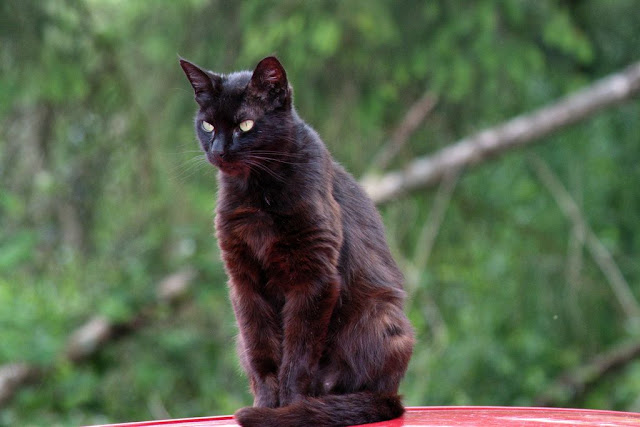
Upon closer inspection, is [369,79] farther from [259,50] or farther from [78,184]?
[78,184]

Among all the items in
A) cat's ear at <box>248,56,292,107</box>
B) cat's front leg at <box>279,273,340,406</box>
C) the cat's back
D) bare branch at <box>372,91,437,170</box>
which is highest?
cat's ear at <box>248,56,292,107</box>

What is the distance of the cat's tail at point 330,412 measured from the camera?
8.56ft

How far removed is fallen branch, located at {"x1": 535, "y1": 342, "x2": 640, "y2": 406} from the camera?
7.51 meters

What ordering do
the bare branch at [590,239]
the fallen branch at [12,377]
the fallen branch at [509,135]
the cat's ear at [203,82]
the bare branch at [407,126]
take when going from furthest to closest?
the bare branch at [407,126], the bare branch at [590,239], the fallen branch at [509,135], the fallen branch at [12,377], the cat's ear at [203,82]

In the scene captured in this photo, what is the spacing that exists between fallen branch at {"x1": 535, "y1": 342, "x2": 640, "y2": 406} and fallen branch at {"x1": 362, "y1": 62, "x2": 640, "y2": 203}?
2.09m

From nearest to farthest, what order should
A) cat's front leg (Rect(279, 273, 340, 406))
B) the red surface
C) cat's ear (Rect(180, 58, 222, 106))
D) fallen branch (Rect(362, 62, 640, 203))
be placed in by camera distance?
the red surface → cat's front leg (Rect(279, 273, 340, 406)) → cat's ear (Rect(180, 58, 222, 106)) → fallen branch (Rect(362, 62, 640, 203))

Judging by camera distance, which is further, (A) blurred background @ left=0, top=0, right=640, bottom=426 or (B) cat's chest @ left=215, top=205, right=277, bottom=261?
(A) blurred background @ left=0, top=0, right=640, bottom=426

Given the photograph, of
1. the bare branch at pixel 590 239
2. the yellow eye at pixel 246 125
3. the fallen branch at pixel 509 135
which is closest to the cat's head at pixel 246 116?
the yellow eye at pixel 246 125

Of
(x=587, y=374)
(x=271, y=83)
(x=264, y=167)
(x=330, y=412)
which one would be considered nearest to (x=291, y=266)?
(x=264, y=167)

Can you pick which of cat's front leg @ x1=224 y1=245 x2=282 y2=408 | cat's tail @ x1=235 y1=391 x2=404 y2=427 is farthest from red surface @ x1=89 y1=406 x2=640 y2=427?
cat's front leg @ x1=224 y1=245 x2=282 y2=408

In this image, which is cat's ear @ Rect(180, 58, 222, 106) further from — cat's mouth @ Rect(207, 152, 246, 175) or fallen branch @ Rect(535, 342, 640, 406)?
fallen branch @ Rect(535, 342, 640, 406)

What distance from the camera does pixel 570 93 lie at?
744cm

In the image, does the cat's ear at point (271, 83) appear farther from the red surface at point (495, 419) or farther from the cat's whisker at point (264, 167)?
the red surface at point (495, 419)

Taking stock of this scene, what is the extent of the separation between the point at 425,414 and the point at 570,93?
16.9ft
